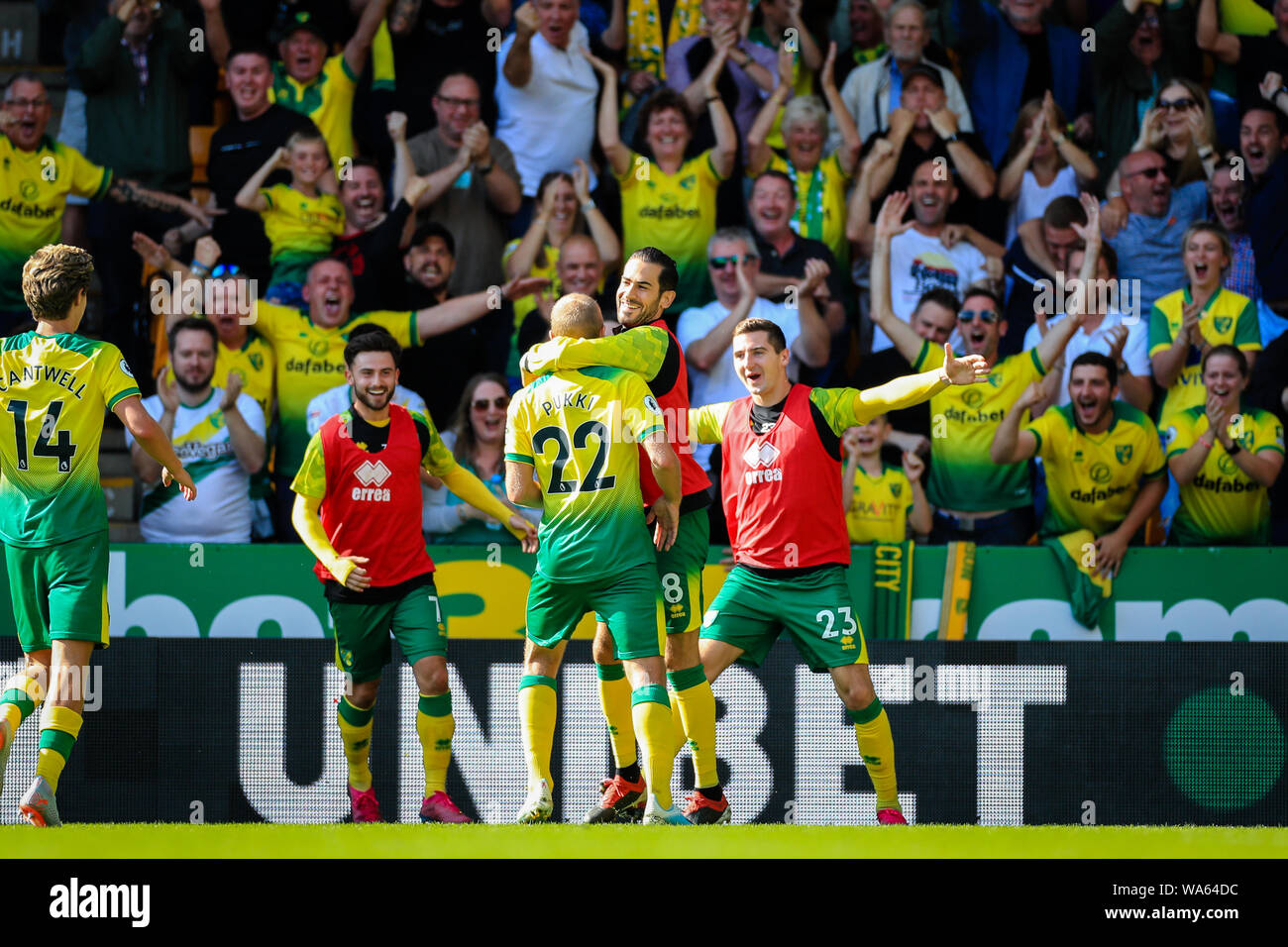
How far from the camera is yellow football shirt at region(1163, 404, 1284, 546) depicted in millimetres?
9258

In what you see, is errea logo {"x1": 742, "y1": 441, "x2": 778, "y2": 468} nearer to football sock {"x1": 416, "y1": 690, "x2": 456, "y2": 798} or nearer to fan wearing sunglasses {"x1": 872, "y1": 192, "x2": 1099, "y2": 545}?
football sock {"x1": 416, "y1": 690, "x2": 456, "y2": 798}

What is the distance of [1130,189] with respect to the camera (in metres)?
10.2

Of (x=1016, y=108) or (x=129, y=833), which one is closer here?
(x=129, y=833)

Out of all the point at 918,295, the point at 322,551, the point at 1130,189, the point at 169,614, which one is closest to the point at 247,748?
the point at 169,614

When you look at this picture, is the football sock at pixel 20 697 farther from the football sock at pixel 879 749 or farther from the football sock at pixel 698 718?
the football sock at pixel 879 749

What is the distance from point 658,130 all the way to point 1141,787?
517 cm

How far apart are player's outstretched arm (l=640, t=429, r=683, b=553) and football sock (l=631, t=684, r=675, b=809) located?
0.61 m

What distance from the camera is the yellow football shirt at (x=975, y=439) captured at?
943 cm

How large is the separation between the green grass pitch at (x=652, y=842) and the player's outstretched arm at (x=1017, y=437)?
423cm

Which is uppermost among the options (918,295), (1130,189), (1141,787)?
(1130,189)

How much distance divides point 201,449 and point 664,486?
4.61 metres

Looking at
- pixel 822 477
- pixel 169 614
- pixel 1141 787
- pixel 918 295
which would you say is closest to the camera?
pixel 822 477
